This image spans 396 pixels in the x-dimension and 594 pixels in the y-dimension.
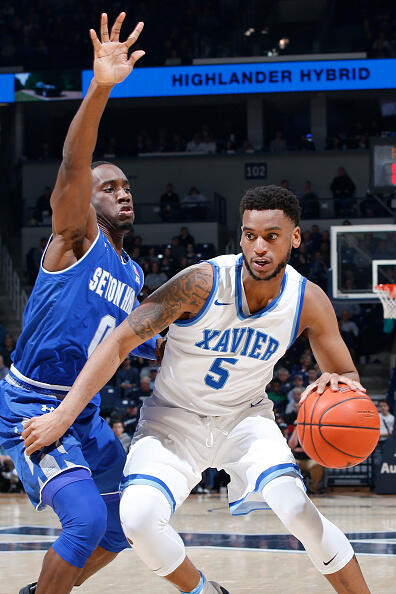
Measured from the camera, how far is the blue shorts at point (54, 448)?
3693 mm

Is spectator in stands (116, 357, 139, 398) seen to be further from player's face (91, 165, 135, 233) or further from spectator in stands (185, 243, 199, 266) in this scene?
player's face (91, 165, 135, 233)

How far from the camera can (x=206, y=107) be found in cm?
2266

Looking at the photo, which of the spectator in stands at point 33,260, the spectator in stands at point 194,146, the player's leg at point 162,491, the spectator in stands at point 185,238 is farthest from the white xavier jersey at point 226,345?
the spectator in stands at point 194,146

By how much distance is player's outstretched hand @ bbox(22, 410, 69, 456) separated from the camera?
353cm

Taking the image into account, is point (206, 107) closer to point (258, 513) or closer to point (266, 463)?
point (258, 513)

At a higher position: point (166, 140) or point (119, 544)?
point (166, 140)

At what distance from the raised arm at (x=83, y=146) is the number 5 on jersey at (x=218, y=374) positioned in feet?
2.80

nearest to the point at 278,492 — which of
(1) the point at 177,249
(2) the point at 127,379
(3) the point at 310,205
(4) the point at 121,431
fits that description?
(4) the point at 121,431

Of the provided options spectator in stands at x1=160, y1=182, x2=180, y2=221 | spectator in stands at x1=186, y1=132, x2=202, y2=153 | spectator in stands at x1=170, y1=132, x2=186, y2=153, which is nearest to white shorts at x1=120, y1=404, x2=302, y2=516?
spectator in stands at x1=160, y1=182, x2=180, y2=221

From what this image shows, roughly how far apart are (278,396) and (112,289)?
32.1 ft

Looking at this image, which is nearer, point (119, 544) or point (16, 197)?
point (119, 544)

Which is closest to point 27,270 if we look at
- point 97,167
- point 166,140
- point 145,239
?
point 145,239

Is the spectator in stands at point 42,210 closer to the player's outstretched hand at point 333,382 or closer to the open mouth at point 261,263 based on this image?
the open mouth at point 261,263

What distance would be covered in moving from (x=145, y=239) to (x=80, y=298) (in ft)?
52.9
